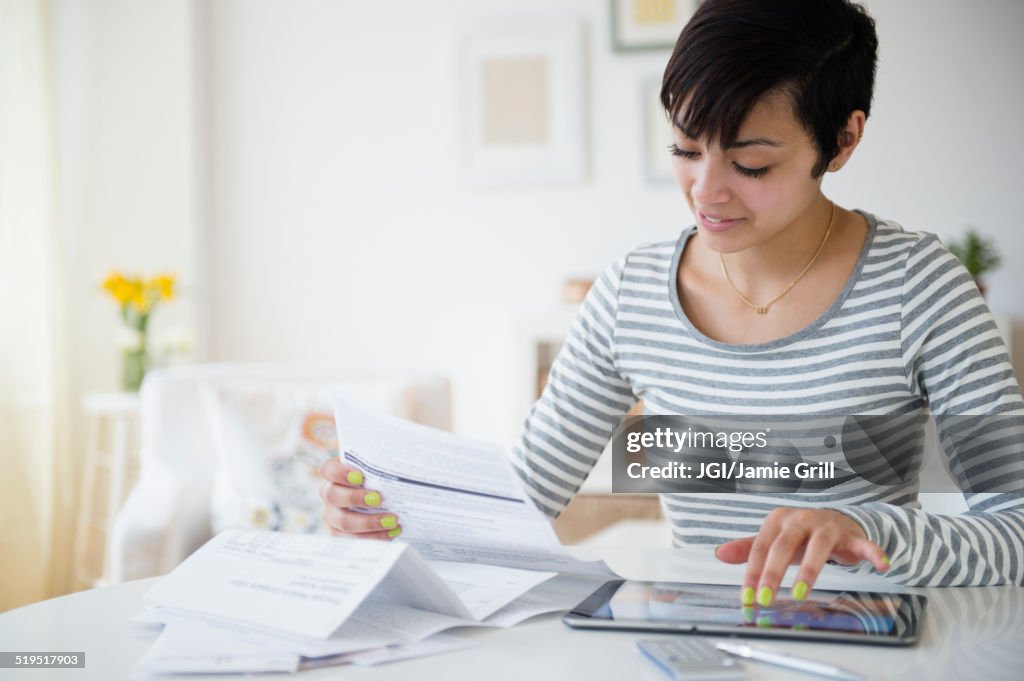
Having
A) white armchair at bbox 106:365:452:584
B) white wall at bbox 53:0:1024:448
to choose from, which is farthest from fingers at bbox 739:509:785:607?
white wall at bbox 53:0:1024:448

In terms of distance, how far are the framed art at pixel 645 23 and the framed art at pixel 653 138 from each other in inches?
4.4

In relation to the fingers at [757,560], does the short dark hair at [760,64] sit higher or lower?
higher

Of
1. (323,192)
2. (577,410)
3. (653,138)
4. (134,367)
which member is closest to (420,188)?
(323,192)

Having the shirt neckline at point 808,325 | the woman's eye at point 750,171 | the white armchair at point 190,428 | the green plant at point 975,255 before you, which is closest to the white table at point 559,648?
the shirt neckline at point 808,325

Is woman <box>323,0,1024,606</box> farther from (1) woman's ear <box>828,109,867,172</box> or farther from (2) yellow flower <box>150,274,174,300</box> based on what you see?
(2) yellow flower <box>150,274,174,300</box>

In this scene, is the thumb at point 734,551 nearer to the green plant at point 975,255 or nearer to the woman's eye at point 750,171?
the woman's eye at point 750,171

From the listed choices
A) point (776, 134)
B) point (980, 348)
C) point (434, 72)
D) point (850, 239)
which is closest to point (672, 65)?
point (776, 134)

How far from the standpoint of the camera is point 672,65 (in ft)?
3.36

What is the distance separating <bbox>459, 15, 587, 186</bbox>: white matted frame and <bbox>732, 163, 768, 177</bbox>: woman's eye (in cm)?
200

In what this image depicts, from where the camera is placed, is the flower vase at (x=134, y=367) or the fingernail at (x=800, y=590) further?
the flower vase at (x=134, y=367)

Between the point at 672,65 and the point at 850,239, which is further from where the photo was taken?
the point at 850,239

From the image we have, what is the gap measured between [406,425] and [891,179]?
7.77 feet

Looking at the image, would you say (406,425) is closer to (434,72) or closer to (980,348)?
(980,348)

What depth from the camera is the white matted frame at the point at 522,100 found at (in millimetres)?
3016
